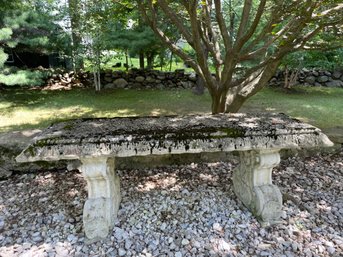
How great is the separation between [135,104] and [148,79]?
261 centimetres

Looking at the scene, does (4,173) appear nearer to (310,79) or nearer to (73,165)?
(73,165)

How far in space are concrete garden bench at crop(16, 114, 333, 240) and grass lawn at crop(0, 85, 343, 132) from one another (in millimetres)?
2975

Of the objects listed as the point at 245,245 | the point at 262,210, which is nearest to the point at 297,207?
the point at 262,210

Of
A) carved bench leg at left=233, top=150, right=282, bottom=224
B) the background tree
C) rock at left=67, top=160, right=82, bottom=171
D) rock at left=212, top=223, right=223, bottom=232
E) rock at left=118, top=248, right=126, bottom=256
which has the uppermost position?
the background tree

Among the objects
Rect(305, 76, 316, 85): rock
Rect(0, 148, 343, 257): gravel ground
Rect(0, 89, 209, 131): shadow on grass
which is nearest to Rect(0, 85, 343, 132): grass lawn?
Rect(0, 89, 209, 131): shadow on grass

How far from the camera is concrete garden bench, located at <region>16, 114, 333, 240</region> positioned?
2.07 m

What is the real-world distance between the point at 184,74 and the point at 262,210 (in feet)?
24.2

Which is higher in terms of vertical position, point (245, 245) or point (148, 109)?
point (148, 109)

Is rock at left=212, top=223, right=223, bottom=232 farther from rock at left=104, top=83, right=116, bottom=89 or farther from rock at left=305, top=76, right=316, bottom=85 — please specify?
rock at left=305, top=76, right=316, bottom=85

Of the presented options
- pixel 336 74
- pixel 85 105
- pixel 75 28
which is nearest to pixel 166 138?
pixel 85 105

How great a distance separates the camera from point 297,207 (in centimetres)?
274

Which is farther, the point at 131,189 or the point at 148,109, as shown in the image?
the point at 148,109

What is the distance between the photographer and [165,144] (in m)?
2.10

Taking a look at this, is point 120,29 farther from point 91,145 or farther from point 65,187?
point 91,145
